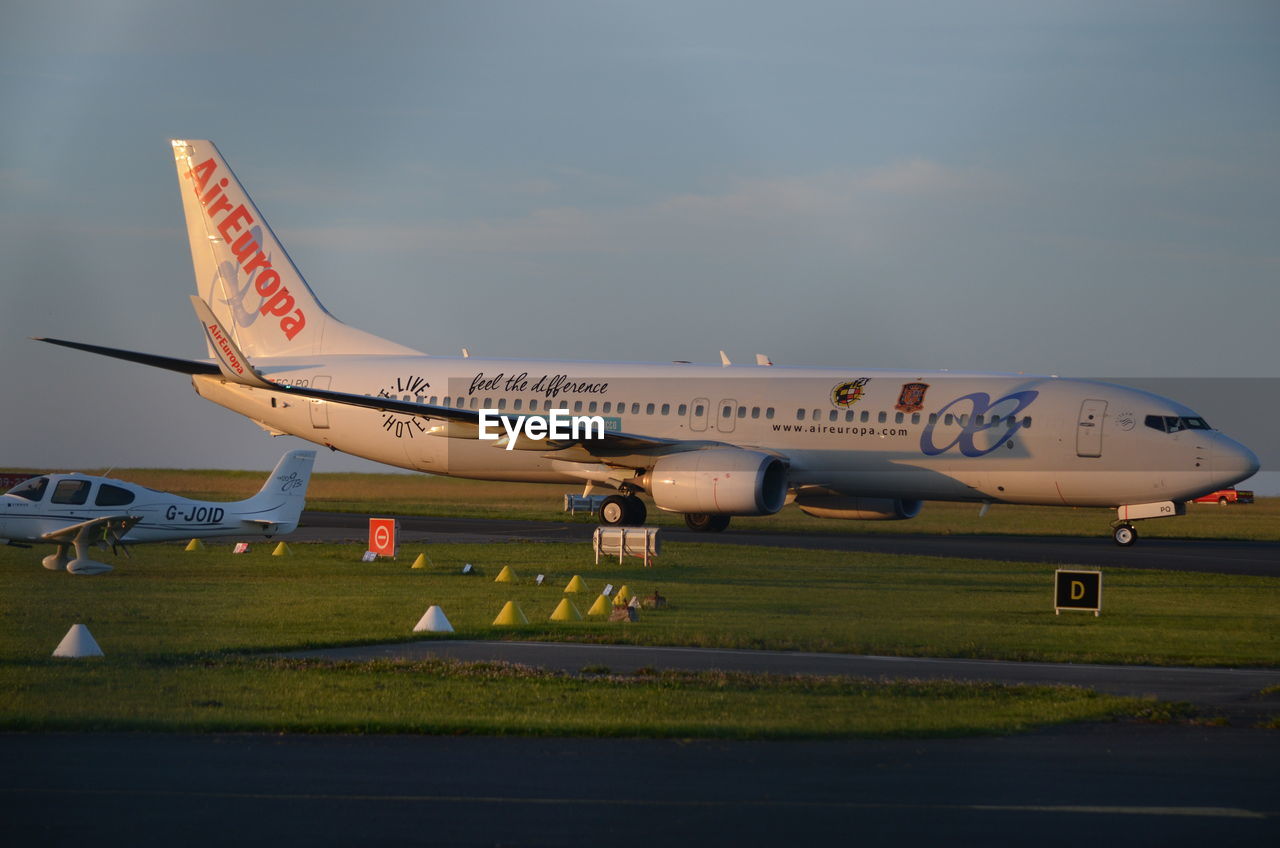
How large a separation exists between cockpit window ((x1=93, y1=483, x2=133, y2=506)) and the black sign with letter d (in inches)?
653

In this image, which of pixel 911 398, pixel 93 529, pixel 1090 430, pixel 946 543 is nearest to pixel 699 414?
pixel 911 398

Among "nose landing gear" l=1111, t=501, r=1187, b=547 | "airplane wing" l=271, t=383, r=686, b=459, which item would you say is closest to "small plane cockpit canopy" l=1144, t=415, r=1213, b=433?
"nose landing gear" l=1111, t=501, r=1187, b=547

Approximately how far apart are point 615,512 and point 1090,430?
11976mm

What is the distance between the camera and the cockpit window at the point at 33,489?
2567cm

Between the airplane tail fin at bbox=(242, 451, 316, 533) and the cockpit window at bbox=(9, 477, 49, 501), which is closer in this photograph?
the cockpit window at bbox=(9, 477, 49, 501)

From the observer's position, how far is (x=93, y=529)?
2523 centimetres

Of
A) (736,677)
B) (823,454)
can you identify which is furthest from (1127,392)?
(736,677)

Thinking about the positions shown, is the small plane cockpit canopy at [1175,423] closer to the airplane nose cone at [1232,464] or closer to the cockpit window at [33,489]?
the airplane nose cone at [1232,464]

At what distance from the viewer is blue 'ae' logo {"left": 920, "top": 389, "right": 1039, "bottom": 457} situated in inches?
1330

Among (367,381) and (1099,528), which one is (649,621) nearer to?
(367,381)

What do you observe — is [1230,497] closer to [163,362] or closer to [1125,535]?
[1125,535]

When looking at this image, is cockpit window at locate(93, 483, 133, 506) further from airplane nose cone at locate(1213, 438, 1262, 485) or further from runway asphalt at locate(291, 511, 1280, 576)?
airplane nose cone at locate(1213, 438, 1262, 485)

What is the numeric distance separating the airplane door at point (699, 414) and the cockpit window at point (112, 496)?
15919mm

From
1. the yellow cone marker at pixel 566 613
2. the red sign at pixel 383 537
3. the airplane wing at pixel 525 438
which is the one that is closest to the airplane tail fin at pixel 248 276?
the airplane wing at pixel 525 438
